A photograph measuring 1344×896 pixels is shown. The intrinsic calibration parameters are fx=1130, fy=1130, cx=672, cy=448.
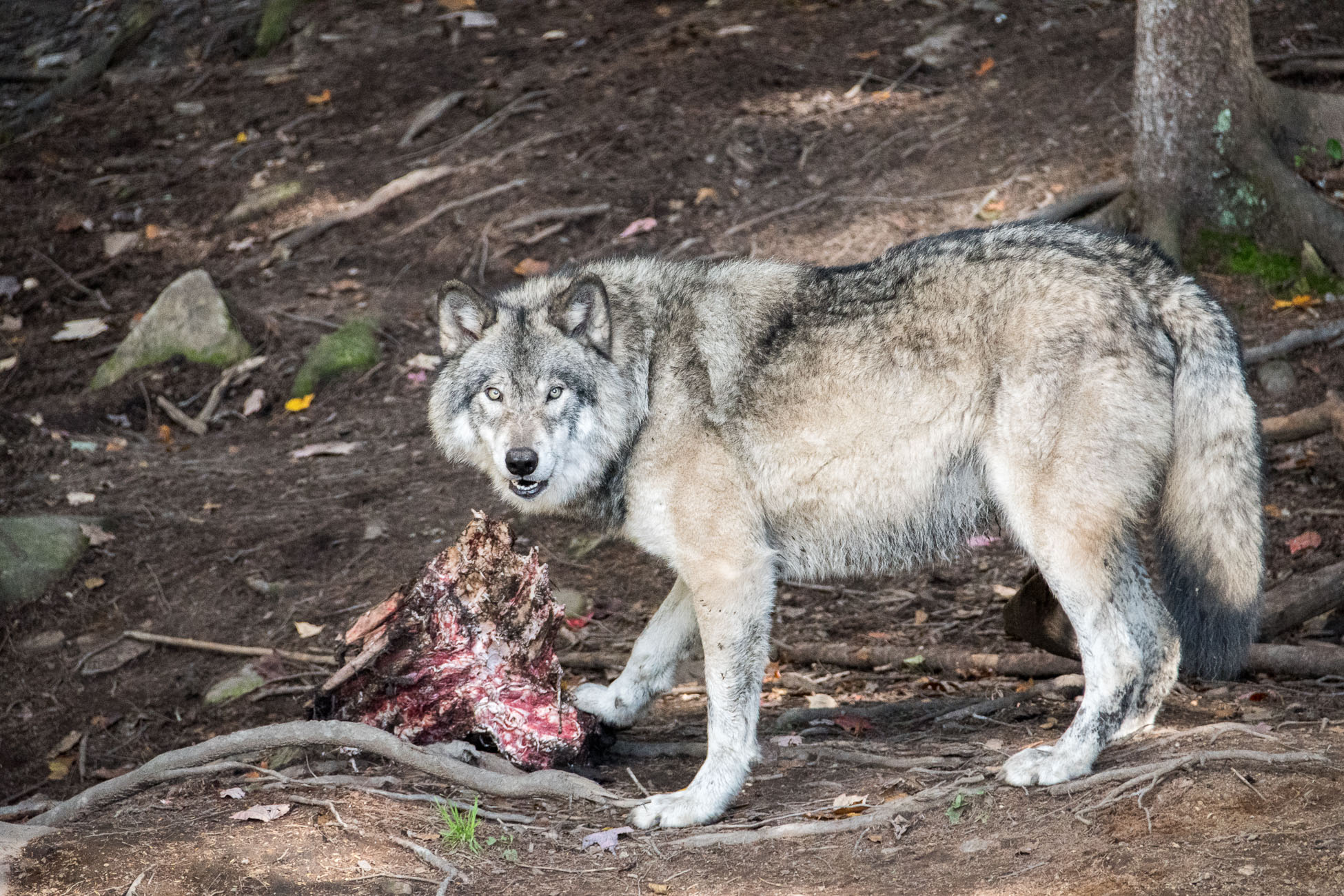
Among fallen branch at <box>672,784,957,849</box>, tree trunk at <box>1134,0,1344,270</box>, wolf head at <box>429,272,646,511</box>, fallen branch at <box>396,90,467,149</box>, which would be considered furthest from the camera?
fallen branch at <box>396,90,467,149</box>

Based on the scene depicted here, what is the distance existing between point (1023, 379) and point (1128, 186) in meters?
4.90

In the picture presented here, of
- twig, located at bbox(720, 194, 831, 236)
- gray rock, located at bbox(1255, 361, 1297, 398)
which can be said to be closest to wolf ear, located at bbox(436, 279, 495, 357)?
gray rock, located at bbox(1255, 361, 1297, 398)

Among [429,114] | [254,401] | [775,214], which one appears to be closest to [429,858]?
[254,401]

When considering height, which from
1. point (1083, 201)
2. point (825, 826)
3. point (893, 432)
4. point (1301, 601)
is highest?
point (893, 432)

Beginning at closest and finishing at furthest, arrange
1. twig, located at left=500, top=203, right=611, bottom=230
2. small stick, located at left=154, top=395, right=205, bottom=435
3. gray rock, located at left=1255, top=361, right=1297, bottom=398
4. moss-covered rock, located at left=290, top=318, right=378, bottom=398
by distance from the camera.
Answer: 1. gray rock, located at left=1255, top=361, right=1297, bottom=398
2. small stick, located at left=154, top=395, right=205, bottom=435
3. moss-covered rock, located at left=290, top=318, right=378, bottom=398
4. twig, located at left=500, top=203, right=611, bottom=230

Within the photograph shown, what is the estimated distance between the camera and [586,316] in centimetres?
502

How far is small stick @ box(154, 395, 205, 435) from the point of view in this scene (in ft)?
31.3

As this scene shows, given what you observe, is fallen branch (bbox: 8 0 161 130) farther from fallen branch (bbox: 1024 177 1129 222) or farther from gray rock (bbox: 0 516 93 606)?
fallen branch (bbox: 1024 177 1129 222)

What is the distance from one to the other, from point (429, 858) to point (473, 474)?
174 inches

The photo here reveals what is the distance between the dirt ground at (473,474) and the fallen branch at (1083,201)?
440 mm

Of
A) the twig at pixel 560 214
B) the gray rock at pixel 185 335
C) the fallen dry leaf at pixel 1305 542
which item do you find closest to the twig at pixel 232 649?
the gray rock at pixel 185 335

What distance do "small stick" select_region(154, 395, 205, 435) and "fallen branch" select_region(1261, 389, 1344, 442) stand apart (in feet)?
26.1

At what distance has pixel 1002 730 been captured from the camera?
516 centimetres

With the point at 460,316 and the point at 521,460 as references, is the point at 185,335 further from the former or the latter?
the point at 521,460
